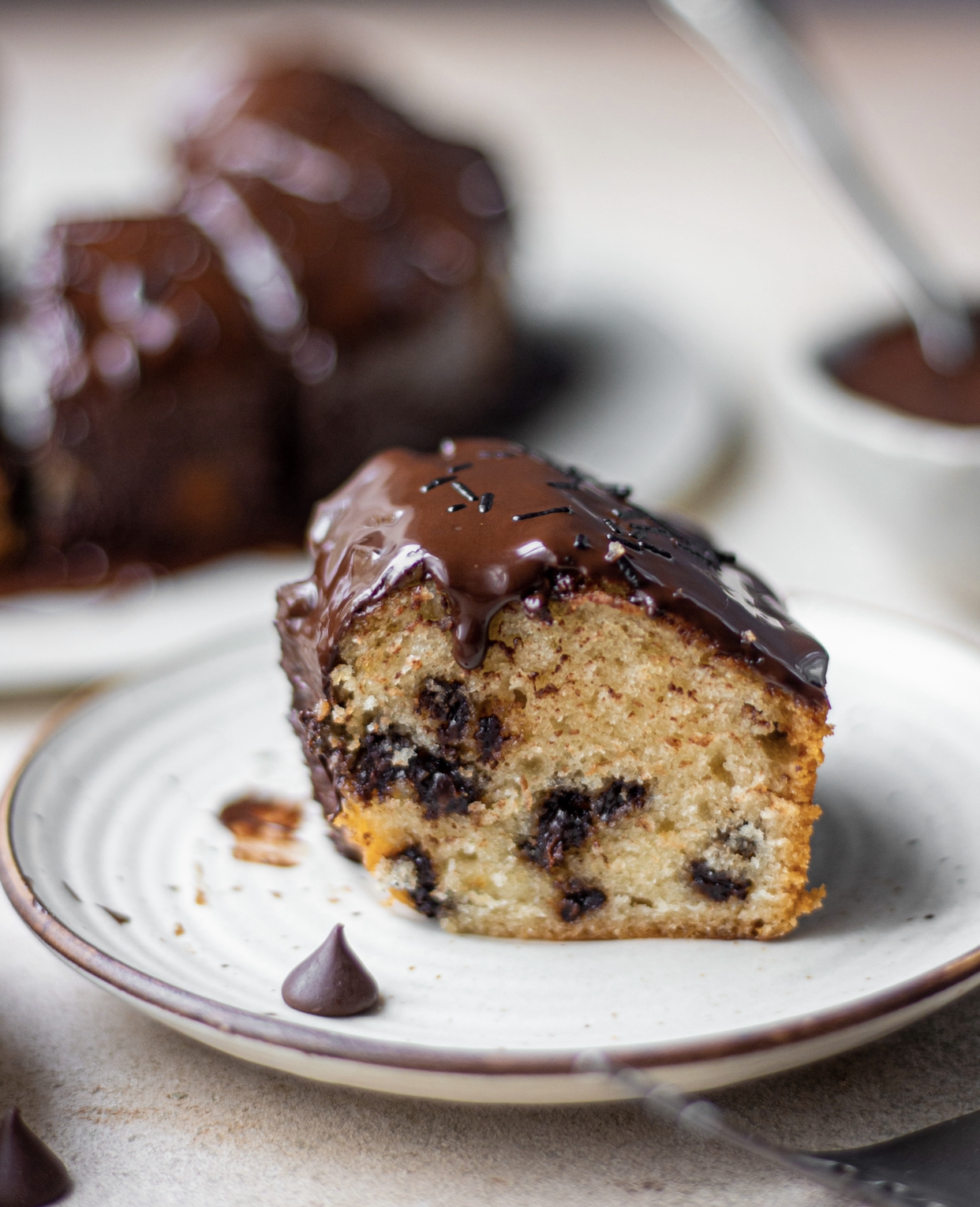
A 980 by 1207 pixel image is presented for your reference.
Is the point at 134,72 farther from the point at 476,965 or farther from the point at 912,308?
the point at 476,965

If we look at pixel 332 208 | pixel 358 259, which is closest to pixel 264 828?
pixel 358 259

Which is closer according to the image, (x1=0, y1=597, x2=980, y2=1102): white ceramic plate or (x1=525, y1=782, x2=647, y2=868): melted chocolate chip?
(x1=0, y1=597, x2=980, y2=1102): white ceramic plate

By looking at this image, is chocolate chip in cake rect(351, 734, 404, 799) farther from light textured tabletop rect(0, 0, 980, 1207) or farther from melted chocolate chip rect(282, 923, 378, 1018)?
light textured tabletop rect(0, 0, 980, 1207)

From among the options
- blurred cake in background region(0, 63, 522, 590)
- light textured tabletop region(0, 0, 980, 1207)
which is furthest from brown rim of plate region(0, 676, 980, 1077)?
blurred cake in background region(0, 63, 522, 590)

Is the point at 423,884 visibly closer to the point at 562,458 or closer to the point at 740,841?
the point at 740,841

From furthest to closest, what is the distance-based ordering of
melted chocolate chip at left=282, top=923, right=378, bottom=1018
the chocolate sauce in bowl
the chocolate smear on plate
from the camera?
the chocolate sauce in bowl
the chocolate smear on plate
melted chocolate chip at left=282, top=923, right=378, bottom=1018
